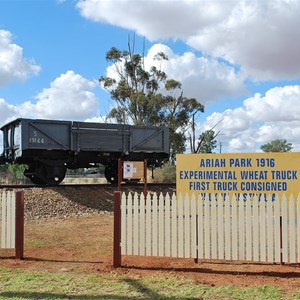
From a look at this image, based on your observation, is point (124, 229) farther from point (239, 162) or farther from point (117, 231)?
point (239, 162)

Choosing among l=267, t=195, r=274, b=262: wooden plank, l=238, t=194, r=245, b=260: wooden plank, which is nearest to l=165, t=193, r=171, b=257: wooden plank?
l=238, t=194, r=245, b=260: wooden plank

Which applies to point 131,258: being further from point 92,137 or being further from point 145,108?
point 145,108

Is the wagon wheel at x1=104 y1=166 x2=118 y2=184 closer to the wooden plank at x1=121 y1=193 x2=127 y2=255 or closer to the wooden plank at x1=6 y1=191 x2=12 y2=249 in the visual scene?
the wooden plank at x1=6 y1=191 x2=12 y2=249

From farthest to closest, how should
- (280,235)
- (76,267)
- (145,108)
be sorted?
1. (145,108)
2. (76,267)
3. (280,235)

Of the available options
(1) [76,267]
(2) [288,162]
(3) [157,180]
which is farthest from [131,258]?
(3) [157,180]

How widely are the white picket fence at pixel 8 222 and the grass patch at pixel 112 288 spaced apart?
4.17ft

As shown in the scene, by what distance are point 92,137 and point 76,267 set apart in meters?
12.3

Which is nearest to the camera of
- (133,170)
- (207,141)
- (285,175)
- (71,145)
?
(285,175)

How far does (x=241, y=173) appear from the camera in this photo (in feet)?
30.8

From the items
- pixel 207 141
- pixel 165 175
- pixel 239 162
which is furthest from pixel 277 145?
pixel 239 162

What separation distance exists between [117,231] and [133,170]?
376 inches

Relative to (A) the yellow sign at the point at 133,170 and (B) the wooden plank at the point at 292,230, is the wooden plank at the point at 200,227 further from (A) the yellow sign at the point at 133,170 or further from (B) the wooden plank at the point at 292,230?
(A) the yellow sign at the point at 133,170

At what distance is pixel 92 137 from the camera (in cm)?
1892

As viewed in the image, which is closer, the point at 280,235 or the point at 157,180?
the point at 280,235
